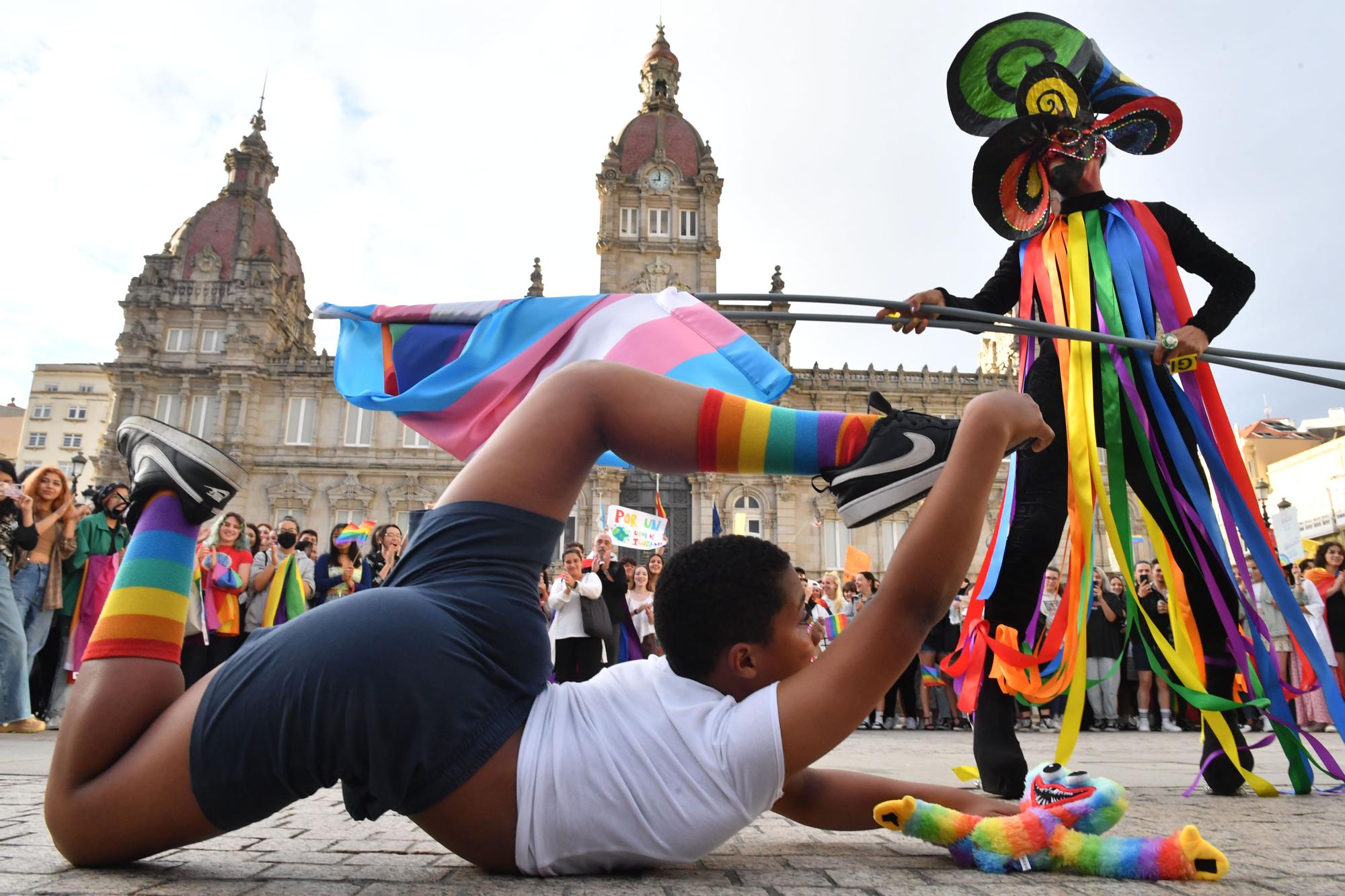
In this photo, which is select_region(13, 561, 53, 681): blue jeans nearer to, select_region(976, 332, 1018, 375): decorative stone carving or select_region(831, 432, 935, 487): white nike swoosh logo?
select_region(831, 432, 935, 487): white nike swoosh logo

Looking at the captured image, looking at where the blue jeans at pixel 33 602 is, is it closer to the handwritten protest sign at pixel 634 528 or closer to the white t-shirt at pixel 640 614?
the white t-shirt at pixel 640 614

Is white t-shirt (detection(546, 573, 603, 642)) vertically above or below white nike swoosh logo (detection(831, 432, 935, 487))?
below

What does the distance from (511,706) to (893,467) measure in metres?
0.98

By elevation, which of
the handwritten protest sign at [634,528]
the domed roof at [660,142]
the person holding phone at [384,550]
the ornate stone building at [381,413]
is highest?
the domed roof at [660,142]

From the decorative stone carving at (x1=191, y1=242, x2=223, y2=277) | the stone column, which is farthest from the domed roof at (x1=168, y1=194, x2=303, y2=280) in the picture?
the stone column

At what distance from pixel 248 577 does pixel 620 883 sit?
291 inches

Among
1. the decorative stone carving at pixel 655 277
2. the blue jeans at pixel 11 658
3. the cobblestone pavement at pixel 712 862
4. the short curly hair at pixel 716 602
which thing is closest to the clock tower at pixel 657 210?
the decorative stone carving at pixel 655 277

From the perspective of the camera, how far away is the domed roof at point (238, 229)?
3841cm

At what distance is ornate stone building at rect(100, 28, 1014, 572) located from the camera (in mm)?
32281

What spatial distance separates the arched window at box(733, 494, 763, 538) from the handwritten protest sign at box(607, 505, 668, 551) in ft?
35.3

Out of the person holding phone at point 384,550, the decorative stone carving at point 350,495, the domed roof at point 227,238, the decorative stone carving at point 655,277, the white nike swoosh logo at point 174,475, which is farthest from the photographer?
the domed roof at point 227,238

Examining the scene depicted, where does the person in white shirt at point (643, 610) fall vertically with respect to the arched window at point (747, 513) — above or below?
below

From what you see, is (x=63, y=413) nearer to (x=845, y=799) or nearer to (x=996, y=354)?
(x=996, y=354)

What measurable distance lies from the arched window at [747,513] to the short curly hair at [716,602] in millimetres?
30301
